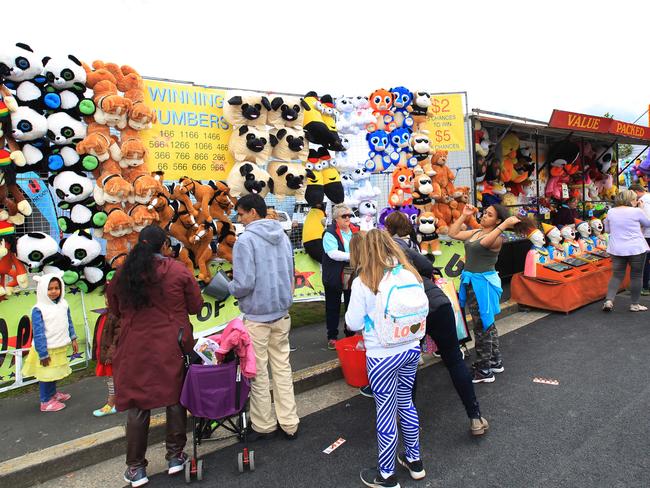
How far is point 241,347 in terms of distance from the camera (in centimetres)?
317

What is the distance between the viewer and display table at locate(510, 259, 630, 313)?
22.7 ft

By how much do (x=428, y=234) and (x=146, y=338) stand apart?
5.13m

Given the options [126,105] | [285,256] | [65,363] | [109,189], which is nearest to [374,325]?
[285,256]

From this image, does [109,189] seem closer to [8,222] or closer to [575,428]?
[8,222]

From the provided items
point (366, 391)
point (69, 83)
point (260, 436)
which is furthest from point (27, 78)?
point (366, 391)

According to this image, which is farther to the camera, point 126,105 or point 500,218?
point 126,105

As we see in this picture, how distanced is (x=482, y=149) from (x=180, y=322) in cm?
691

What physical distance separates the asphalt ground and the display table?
Answer: 1896 millimetres

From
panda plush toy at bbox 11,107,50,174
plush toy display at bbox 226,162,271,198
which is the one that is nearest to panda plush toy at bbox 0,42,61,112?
panda plush toy at bbox 11,107,50,174

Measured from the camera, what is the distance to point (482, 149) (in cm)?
835

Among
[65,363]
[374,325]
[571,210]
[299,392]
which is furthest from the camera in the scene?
[571,210]

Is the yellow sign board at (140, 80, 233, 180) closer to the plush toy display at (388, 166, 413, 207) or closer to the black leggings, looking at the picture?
the plush toy display at (388, 166, 413, 207)

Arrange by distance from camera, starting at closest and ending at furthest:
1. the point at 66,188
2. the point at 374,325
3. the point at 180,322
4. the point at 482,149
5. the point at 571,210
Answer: the point at 374,325, the point at 180,322, the point at 66,188, the point at 482,149, the point at 571,210

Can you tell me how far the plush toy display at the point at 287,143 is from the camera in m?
6.20
